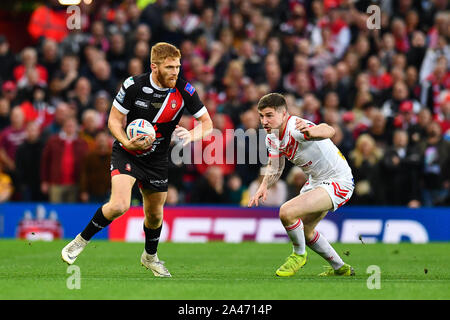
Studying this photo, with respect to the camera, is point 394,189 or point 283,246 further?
point 394,189

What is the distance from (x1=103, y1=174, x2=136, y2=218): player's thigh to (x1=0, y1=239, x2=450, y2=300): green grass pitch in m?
0.71

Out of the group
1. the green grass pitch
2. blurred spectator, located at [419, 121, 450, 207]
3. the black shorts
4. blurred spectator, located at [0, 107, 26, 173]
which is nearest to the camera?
the green grass pitch

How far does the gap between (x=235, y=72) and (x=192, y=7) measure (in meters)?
2.95

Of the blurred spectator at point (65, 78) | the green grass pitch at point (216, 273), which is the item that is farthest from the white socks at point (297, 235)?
the blurred spectator at point (65, 78)

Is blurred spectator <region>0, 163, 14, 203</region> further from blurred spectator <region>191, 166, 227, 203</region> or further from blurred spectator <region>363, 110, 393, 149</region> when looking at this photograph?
blurred spectator <region>363, 110, 393, 149</region>

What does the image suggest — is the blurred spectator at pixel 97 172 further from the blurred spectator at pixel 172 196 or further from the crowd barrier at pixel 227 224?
the blurred spectator at pixel 172 196

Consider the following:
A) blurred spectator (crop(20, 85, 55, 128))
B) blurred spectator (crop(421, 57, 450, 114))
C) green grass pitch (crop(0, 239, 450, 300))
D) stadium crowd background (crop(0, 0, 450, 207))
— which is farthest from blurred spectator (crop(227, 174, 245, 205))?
blurred spectator (crop(20, 85, 55, 128))

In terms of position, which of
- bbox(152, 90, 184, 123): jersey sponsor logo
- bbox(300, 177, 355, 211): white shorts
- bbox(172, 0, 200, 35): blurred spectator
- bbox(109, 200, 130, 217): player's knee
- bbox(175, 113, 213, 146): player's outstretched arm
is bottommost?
bbox(109, 200, 130, 217): player's knee

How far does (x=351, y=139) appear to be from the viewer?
1617cm

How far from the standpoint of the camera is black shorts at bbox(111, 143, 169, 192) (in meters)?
9.38

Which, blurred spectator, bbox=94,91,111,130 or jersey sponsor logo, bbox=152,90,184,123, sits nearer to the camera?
jersey sponsor logo, bbox=152,90,184,123

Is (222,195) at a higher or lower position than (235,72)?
lower
